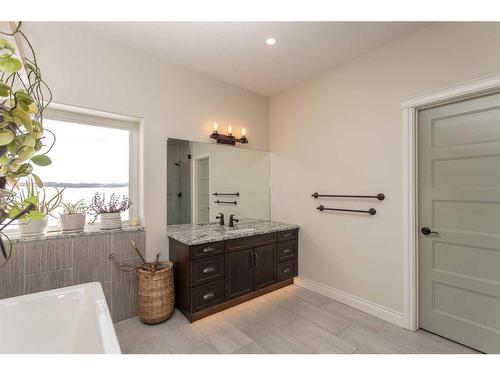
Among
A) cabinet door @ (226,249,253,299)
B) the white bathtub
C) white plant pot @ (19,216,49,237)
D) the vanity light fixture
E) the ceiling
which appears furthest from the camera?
the vanity light fixture

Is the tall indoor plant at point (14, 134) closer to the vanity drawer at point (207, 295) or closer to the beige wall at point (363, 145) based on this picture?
the vanity drawer at point (207, 295)

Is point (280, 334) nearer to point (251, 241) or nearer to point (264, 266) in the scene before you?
point (264, 266)

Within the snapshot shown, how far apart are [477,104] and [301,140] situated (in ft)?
5.37

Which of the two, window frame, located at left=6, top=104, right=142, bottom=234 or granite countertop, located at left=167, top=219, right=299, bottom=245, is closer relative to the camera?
window frame, located at left=6, top=104, right=142, bottom=234

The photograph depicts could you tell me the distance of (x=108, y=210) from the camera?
2258mm

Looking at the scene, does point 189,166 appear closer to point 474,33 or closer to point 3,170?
point 3,170

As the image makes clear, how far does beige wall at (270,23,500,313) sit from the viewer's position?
6.23 feet

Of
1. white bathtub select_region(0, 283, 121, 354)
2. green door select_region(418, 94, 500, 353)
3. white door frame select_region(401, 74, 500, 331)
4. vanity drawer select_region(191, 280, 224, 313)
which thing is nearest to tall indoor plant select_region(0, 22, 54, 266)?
white bathtub select_region(0, 283, 121, 354)

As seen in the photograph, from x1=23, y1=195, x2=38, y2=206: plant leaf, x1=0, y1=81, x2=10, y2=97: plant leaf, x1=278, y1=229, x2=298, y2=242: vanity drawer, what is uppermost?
x1=0, y1=81, x2=10, y2=97: plant leaf

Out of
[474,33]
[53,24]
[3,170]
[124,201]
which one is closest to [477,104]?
[474,33]

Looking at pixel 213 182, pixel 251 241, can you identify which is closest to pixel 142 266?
pixel 251 241

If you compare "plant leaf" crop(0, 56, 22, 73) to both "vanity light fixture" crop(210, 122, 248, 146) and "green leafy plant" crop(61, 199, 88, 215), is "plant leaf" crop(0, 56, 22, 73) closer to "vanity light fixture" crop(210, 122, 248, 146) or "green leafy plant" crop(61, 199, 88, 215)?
"green leafy plant" crop(61, 199, 88, 215)

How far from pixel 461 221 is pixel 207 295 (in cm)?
231

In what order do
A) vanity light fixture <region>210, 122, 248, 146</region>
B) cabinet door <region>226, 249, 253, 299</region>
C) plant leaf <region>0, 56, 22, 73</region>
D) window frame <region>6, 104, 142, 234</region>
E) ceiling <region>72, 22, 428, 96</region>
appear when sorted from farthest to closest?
1. vanity light fixture <region>210, 122, 248, 146</region>
2. cabinet door <region>226, 249, 253, 299</region>
3. window frame <region>6, 104, 142, 234</region>
4. ceiling <region>72, 22, 428, 96</region>
5. plant leaf <region>0, 56, 22, 73</region>
